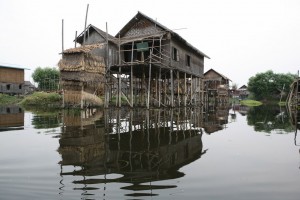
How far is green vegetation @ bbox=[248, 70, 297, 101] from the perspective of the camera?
199ft

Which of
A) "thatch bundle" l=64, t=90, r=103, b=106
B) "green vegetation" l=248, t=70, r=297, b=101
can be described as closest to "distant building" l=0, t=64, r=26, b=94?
"thatch bundle" l=64, t=90, r=103, b=106

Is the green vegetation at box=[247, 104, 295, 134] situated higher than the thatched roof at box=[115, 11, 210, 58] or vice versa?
the thatched roof at box=[115, 11, 210, 58]

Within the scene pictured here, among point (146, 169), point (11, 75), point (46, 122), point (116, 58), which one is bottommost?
point (146, 169)

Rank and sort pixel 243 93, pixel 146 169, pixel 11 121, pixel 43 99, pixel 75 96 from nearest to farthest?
1. pixel 146 169
2. pixel 11 121
3. pixel 75 96
4. pixel 43 99
5. pixel 243 93

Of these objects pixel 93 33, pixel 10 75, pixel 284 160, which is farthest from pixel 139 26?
pixel 10 75

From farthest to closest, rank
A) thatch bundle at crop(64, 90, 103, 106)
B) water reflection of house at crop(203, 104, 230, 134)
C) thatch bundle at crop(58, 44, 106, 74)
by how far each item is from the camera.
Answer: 1. thatch bundle at crop(64, 90, 103, 106)
2. thatch bundle at crop(58, 44, 106, 74)
3. water reflection of house at crop(203, 104, 230, 134)

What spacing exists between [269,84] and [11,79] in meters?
53.7

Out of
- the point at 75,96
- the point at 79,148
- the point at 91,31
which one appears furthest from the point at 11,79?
the point at 79,148

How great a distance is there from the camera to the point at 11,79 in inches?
1610

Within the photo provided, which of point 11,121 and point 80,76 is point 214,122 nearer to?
point 11,121

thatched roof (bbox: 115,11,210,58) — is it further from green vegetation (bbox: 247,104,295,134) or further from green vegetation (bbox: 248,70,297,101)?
green vegetation (bbox: 248,70,297,101)

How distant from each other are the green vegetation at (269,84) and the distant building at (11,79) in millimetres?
50376

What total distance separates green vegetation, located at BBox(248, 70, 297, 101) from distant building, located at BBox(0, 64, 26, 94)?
165 feet

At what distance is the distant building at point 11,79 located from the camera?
130 ft
